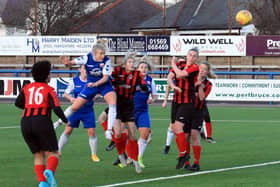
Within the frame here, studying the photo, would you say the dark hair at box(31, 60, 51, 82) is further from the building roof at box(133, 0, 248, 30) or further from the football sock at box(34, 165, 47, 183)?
the building roof at box(133, 0, 248, 30)

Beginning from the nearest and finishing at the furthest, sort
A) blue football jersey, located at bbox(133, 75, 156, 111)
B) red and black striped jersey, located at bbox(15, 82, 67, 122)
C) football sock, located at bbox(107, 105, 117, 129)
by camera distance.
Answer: red and black striped jersey, located at bbox(15, 82, 67, 122)
football sock, located at bbox(107, 105, 117, 129)
blue football jersey, located at bbox(133, 75, 156, 111)

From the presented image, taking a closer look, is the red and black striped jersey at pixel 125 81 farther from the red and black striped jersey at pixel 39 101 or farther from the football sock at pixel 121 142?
the red and black striped jersey at pixel 39 101

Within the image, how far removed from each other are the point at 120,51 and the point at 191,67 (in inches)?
1203

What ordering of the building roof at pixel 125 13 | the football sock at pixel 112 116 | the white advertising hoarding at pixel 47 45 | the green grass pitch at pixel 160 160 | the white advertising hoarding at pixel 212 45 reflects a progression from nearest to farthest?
the green grass pitch at pixel 160 160 → the football sock at pixel 112 116 → the white advertising hoarding at pixel 212 45 → the white advertising hoarding at pixel 47 45 → the building roof at pixel 125 13

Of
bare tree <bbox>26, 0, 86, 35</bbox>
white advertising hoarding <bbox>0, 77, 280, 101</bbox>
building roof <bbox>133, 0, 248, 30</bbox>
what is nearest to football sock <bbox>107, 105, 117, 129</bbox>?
white advertising hoarding <bbox>0, 77, 280, 101</bbox>

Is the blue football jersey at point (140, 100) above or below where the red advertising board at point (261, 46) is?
below

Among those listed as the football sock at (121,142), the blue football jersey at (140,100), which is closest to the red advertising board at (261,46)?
the blue football jersey at (140,100)

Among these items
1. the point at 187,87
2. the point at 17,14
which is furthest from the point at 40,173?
the point at 17,14

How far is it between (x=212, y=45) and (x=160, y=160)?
90.1 ft

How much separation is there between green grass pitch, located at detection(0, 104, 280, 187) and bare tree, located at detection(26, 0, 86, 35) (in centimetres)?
4353

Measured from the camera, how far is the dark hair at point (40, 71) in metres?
10.2

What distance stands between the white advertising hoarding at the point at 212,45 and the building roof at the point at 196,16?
1981 cm

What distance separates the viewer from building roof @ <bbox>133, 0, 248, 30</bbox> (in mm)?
64125

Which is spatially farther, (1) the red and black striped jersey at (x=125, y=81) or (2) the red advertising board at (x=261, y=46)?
(2) the red advertising board at (x=261, y=46)
